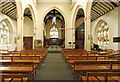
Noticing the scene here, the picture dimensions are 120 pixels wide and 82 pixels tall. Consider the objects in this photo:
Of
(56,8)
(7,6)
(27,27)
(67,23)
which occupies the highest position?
(56,8)

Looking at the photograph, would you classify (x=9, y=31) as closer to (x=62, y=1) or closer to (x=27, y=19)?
(x=27, y=19)

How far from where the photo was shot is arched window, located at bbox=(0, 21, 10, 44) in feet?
45.5

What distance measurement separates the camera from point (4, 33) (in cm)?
1453

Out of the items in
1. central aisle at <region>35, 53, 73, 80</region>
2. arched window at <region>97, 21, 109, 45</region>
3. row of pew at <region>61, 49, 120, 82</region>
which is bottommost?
central aisle at <region>35, 53, 73, 80</region>

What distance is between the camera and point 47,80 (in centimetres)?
310

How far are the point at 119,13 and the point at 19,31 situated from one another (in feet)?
29.6

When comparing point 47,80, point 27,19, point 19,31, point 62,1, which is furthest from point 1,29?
point 47,80

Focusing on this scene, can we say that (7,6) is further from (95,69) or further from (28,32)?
(95,69)

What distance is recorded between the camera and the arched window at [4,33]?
13.9 metres

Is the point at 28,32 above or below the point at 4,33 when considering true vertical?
above

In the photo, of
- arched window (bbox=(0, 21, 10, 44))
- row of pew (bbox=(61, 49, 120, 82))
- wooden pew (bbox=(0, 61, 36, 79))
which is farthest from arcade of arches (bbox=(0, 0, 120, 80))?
wooden pew (bbox=(0, 61, 36, 79))

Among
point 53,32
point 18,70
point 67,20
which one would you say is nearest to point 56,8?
point 67,20

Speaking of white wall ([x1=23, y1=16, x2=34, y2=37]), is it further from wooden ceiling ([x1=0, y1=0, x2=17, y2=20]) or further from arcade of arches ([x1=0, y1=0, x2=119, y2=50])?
wooden ceiling ([x1=0, y1=0, x2=17, y2=20])

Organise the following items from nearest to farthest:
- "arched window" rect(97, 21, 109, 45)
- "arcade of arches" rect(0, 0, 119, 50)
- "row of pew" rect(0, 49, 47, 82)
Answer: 1. "row of pew" rect(0, 49, 47, 82)
2. "arcade of arches" rect(0, 0, 119, 50)
3. "arched window" rect(97, 21, 109, 45)
